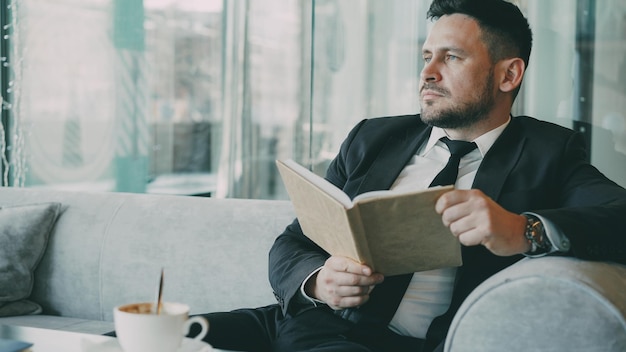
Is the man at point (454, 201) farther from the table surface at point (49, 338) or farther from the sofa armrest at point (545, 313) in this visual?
the table surface at point (49, 338)

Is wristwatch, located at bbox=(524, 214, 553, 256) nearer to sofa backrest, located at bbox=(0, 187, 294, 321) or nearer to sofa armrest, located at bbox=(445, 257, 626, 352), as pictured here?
sofa armrest, located at bbox=(445, 257, 626, 352)

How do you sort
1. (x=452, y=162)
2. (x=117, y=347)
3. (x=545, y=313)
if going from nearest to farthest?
1. (x=117, y=347)
2. (x=545, y=313)
3. (x=452, y=162)

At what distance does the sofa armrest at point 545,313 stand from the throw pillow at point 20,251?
1391 mm

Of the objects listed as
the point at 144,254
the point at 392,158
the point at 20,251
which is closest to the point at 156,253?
the point at 144,254

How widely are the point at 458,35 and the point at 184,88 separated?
8.51 ft

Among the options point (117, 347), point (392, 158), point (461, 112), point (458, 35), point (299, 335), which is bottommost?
point (299, 335)

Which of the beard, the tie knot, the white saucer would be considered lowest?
the white saucer

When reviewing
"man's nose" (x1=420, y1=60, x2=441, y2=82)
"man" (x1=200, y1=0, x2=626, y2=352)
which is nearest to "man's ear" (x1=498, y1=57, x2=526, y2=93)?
"man" (x1=200, y1=0, x2=626, y2=352)

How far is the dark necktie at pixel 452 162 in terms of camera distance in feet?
5.24

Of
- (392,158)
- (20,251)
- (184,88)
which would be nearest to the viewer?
(392,158)

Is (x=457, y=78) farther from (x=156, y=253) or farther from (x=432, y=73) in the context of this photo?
(x=156, y=253)

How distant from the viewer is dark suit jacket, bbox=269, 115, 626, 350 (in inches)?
53.6

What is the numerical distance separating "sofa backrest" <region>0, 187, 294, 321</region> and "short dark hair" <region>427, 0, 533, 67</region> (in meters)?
0.71

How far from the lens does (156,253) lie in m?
2.11
